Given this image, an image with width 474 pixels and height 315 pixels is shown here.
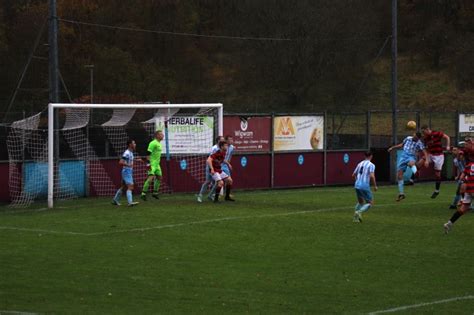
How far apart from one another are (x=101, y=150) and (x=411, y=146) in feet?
32.4

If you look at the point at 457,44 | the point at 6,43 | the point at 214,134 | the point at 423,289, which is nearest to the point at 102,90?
the point at 6,43

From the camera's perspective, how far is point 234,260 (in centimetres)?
1644

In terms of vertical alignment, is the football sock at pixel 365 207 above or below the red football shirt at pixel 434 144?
below

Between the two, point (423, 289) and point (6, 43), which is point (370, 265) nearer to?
point (423, 289)

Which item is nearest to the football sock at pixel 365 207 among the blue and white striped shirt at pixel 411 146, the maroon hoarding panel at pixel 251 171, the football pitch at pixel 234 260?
the football pitch at pixel 234 260

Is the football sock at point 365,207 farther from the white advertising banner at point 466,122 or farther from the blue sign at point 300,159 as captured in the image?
the white advertising banner at point 466,122

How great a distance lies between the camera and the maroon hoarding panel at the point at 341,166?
36094mm

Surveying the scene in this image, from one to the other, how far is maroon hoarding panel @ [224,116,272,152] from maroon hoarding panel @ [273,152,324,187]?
0.85m

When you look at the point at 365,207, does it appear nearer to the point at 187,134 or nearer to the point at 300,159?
the point at 187,134

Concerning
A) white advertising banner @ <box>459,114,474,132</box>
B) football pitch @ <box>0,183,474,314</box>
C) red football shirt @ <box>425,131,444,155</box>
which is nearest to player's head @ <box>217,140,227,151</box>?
football pitch @ <box>0,183,474,314</box>

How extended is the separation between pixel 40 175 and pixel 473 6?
191 ft

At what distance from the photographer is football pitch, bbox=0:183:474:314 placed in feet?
42.3

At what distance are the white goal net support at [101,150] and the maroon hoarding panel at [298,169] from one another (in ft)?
11.0

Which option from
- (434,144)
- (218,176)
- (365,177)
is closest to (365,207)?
(365,177)
